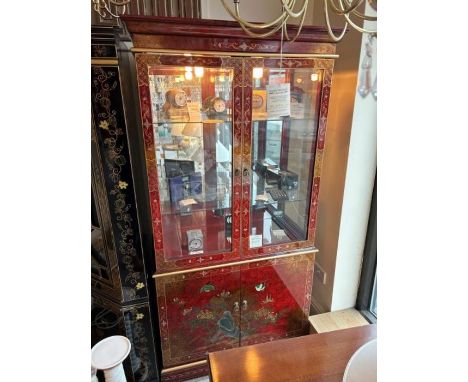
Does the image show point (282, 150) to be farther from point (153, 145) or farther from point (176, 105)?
point (153, 145)

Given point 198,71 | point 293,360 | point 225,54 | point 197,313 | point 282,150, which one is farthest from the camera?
point 282,150

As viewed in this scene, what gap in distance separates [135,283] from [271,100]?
1173 mm

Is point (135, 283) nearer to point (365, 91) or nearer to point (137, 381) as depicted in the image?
point (137, 381)

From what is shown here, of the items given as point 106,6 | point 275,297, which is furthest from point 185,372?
point 106,6

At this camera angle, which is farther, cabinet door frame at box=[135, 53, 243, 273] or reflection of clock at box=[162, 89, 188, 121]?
reflection of clock at box=[162, 89, 188, 121]

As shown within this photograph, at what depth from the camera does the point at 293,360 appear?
0.90 metres

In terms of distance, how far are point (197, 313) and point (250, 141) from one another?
3.33ft

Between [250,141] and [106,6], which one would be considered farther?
[250,141]

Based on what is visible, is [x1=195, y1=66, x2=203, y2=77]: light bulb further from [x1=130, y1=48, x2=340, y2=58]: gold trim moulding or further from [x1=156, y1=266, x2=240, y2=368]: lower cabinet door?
[x1=156, y1=266, x2=240, y2=368]: lower cabinet door

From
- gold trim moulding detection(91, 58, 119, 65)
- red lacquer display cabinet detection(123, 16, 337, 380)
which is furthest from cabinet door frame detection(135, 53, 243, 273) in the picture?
gold trim moulding detection(91, 58, 119, 65)

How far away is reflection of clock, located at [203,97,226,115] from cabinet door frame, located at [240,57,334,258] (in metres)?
0.16

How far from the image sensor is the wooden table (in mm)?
848

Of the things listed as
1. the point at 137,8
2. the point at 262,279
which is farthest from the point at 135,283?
the point at 137,8
